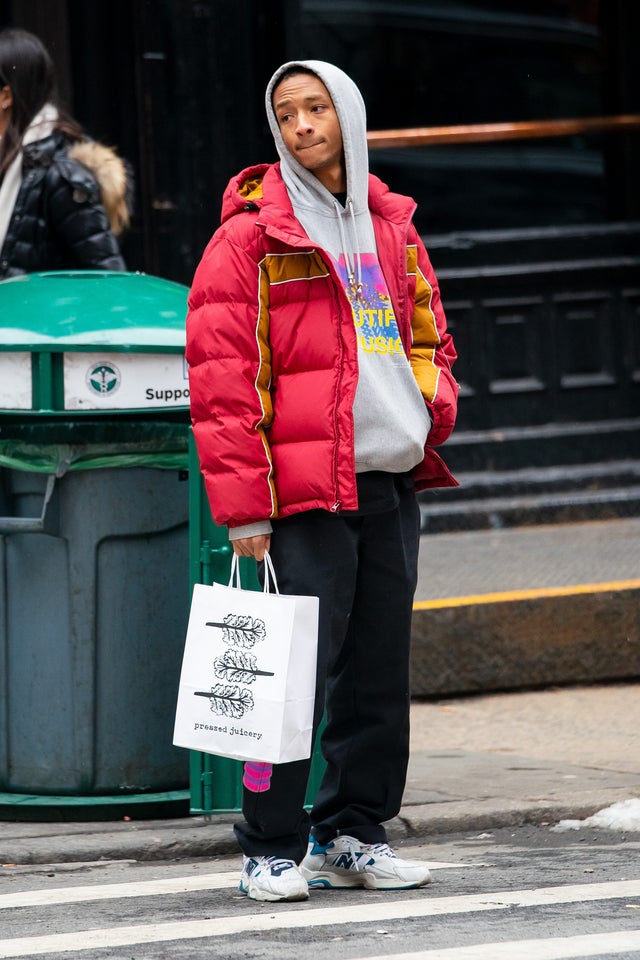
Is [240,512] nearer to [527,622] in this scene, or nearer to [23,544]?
[23,544]

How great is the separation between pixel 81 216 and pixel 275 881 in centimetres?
243

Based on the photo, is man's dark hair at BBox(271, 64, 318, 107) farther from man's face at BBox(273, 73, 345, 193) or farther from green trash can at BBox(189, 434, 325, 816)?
green trash can at BBox(189, 434, 325, 816)

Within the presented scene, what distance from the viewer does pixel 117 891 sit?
465cm

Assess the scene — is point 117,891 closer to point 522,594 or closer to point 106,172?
point 106,172

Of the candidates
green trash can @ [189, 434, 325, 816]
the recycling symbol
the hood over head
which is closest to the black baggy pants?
green trash can @ [189, 434, 325, 816]

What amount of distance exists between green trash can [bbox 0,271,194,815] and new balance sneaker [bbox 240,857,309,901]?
901mm

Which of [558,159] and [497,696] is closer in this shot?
[497,696]

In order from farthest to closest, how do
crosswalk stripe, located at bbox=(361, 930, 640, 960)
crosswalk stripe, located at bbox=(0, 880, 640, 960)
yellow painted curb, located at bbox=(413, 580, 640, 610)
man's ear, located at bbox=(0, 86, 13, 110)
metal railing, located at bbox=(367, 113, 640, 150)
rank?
metal railing, located at bbox=(367, 113, 640, 150) → yellow painted curb, located at bbox=(413, 580, 640, 610) → man's ear, located at bbox=(0, 86, 13, 110) → crosswalk stripe, located at bbox=(0, 880, 640, 960) → crosswalk stripe, located at bbox=(361, 930, 640, 960)

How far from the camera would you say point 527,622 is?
7.07 m

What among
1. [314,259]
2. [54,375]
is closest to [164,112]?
[54,375]

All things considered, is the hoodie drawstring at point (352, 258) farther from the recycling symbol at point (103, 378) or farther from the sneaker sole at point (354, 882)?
the sneaker sole at point (354, 882)

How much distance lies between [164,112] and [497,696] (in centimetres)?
299

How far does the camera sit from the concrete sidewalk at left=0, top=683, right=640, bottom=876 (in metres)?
5.11

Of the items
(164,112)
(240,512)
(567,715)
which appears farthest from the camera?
(164,112)
